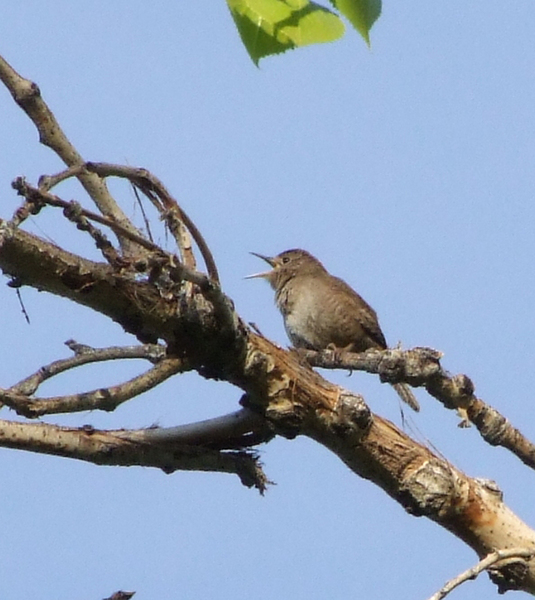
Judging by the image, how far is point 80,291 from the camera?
2.90 m

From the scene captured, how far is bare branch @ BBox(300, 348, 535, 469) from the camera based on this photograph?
11.9ft

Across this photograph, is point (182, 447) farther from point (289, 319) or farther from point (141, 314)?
point (289, 319)

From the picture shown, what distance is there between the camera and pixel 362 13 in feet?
6.85

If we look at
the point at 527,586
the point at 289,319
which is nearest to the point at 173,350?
the point at 527,586

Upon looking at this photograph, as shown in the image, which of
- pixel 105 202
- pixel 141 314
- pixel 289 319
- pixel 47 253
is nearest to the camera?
pixel 47 253

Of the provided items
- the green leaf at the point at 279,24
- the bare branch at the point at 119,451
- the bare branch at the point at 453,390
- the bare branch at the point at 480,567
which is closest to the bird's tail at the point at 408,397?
the bare branch at the point at 453,390

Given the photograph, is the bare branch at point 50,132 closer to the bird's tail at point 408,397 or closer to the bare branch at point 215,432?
the bare branch at point 215,432

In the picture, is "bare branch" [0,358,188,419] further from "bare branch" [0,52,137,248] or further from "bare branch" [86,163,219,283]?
"bare branch" [0,52,137,248]

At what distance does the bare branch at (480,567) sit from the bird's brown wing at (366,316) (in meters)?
4.25

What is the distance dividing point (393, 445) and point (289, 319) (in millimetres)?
4076

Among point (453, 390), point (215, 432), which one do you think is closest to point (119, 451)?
point (215, 432)

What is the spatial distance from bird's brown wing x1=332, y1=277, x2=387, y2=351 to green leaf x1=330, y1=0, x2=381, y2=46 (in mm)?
5344

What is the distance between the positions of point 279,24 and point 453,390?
180 cm

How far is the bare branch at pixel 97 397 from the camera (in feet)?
9.84
